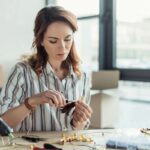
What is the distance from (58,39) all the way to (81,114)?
0.37m

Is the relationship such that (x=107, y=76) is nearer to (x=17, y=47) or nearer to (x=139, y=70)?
(x=139, y=70)

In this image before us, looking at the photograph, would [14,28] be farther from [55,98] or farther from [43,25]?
[55,98]

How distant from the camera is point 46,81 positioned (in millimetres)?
1529

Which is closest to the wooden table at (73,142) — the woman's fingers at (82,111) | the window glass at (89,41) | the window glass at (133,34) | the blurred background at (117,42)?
the woman's fingers at (82,111)

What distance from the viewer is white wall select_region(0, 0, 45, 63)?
3139 mm

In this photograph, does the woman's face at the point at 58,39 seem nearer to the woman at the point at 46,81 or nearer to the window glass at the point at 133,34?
the woman at the point at 46,81

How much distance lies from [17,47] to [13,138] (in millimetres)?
2152

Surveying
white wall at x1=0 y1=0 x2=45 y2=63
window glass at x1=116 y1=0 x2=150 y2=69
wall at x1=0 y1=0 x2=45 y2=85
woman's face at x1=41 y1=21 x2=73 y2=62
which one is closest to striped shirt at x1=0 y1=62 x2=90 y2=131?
woman's face at x1=41 y1=21 x2=73 y2=62

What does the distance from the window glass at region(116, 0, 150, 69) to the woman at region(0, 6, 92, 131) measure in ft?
4.04

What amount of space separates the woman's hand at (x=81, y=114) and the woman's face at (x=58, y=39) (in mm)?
261

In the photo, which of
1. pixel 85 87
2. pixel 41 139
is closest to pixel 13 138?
pixel 41 139

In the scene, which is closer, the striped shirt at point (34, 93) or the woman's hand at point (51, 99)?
the woman's hand at point (51, 99)

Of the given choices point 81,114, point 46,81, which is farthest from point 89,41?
point 81,114

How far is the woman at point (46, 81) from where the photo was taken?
1419 millimetres
